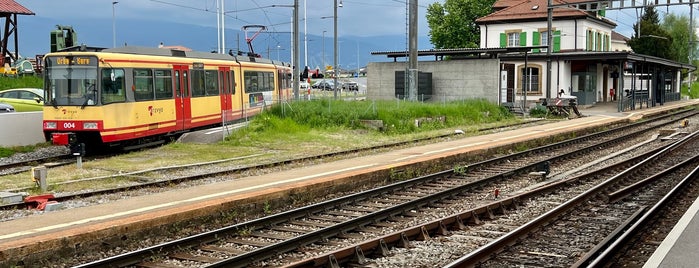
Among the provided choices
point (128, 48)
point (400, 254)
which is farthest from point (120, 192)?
point (128, 48)

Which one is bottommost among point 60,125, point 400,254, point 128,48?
point 400,254

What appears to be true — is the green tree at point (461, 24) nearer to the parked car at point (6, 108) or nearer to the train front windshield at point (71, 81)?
the parked car at point (6, 108)

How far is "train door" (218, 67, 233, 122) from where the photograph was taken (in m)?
24.1

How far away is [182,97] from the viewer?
2138cm

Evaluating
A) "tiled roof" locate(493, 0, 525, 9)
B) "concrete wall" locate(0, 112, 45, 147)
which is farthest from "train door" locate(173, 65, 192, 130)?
"tiled roof" locate(493, 0, 525, 9)

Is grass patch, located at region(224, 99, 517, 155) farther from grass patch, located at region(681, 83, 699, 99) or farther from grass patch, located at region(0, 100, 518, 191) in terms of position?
grass patch, located at region(681, 83, 699, 99)

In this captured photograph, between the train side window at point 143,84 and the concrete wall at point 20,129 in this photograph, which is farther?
the concrete wall at point 20,129

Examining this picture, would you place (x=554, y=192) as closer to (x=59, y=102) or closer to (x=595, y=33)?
(x=59, y=102)

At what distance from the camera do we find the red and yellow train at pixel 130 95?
17.9 m

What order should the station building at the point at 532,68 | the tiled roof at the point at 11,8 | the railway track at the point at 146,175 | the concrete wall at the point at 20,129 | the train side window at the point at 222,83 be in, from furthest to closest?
the tiled roof at the point at 11,8, the station building at the point at 532,68, the train side window at the point at 222,83, the concrete wall at the point at 20,129, the railway track at the point at 146,175

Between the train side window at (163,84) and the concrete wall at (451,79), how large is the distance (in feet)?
60.2

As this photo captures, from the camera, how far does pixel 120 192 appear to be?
41.4 ft

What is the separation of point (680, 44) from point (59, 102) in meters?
83.1

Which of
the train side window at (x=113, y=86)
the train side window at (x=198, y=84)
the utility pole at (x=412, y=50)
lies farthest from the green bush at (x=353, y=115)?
the train side window at (x=113, y=86)
